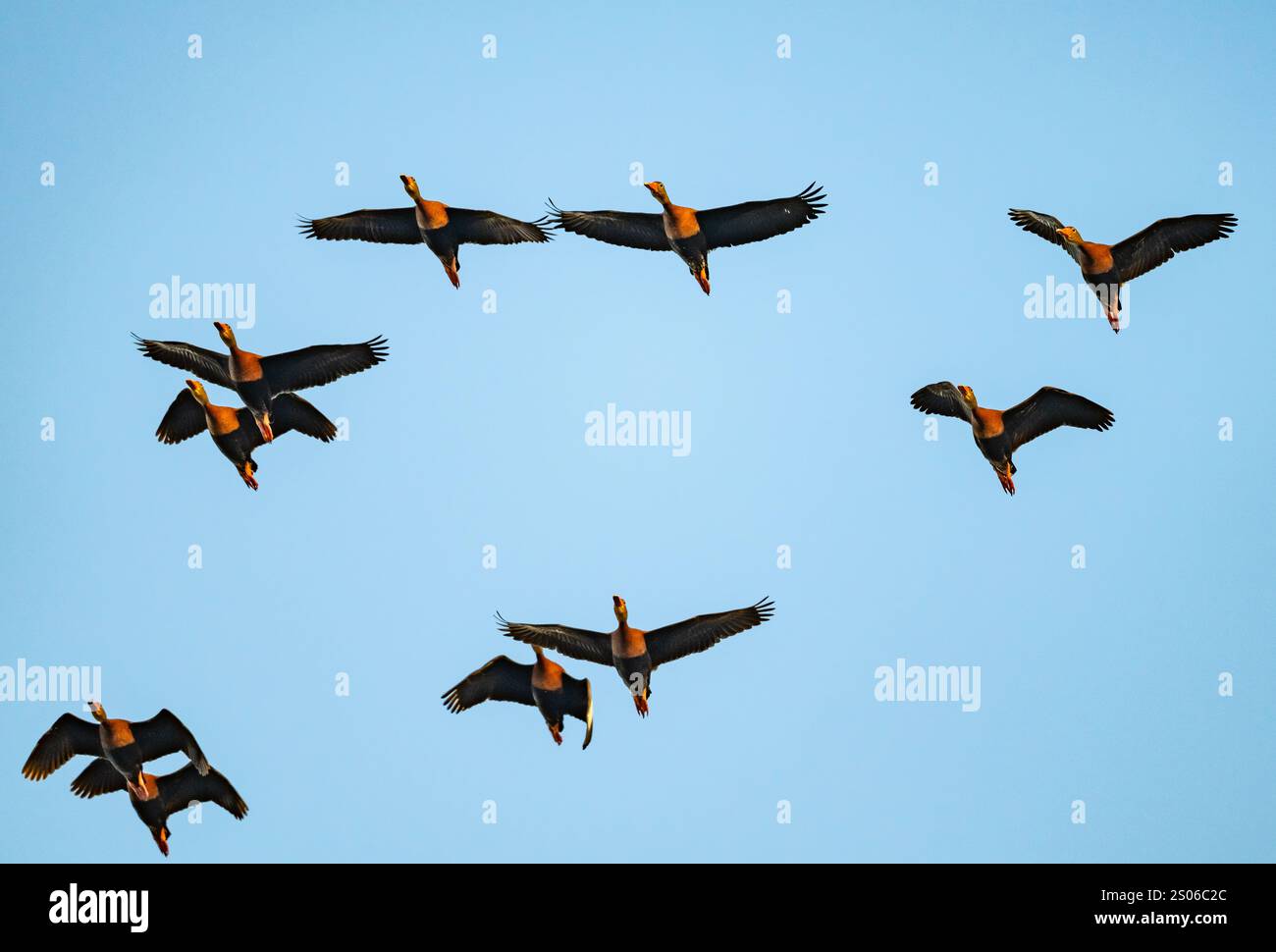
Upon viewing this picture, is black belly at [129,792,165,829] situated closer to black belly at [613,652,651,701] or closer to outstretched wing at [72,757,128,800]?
outstretched wing at [72,757,128,800]

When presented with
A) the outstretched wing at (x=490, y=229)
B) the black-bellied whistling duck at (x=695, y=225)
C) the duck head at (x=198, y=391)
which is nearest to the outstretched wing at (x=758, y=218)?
the black-bellied whistling duck at (x=695, y=225)

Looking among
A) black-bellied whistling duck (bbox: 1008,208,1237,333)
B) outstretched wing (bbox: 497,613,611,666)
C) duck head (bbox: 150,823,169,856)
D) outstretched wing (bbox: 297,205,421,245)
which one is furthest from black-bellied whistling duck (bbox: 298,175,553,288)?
duck head (bbox: 150,823,169,856)

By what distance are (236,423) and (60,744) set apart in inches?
187

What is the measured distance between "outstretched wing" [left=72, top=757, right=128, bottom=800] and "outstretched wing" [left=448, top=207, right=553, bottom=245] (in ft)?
28.0

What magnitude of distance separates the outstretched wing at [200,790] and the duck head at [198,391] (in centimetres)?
483

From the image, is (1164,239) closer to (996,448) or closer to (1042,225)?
(1042,225)

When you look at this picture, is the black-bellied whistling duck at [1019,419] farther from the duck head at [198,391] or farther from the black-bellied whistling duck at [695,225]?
the duck head at [198,391]

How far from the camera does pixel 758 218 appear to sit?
23.2 meters

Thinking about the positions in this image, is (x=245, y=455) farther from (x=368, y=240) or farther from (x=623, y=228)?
(x=623, y=228)

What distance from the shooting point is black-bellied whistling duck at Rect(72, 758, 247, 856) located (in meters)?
22.9

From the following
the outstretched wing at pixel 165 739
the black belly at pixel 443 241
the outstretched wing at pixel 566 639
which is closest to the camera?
the outstretched wing at pixel 165 739

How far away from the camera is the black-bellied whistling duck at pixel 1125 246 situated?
23.0 m

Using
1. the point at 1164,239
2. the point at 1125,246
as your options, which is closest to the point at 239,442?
the point at 1125,246
